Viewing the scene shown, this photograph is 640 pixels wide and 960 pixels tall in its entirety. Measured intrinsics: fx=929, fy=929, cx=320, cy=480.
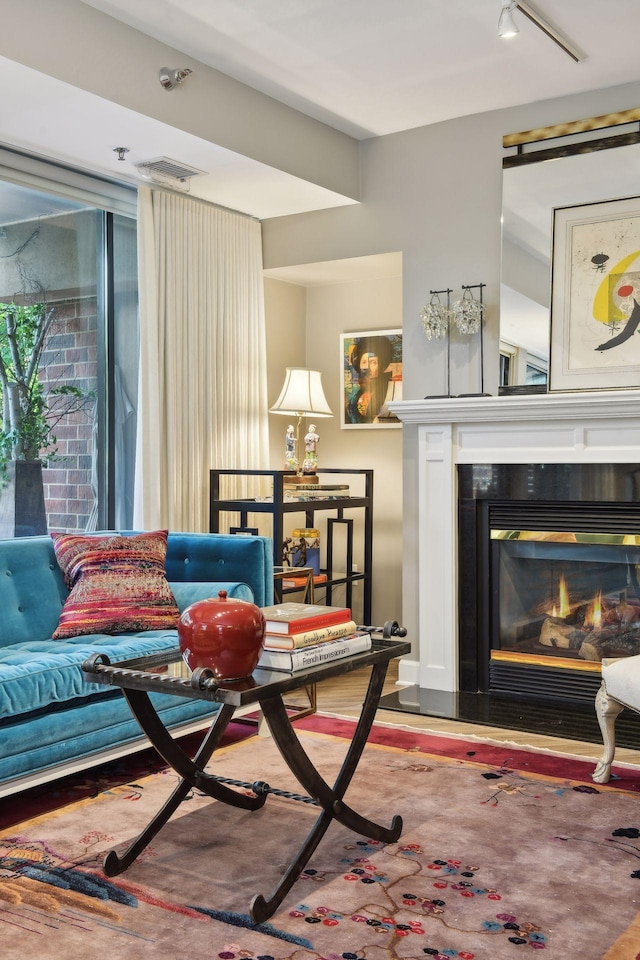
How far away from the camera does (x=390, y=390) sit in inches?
212

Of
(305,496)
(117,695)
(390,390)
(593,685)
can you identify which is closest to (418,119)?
(390,390)

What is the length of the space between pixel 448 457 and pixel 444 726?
1.27 meters

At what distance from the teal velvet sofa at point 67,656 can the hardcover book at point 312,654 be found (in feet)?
1.85

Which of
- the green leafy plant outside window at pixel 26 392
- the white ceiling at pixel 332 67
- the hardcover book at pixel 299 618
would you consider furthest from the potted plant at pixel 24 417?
the hardcover book at pixel 299 618

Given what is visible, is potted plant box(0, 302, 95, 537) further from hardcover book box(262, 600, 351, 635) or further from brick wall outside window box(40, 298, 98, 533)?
hardcover book box(262, 600, 351, 635)

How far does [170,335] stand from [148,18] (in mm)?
1462

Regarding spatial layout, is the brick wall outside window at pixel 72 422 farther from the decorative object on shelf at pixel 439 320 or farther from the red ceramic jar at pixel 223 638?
the red ceramic jar at pixel 223 638

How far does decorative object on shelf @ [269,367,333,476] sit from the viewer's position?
16.5ft

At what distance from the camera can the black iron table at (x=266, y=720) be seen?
2.12 metres

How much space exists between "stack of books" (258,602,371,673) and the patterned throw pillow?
3.24 feet

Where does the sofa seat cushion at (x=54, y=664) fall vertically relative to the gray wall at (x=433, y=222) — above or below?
below

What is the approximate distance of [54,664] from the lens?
2807 millimetres

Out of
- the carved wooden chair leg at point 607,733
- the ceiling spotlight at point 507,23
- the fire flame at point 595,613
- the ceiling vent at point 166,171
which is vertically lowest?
the carved wooden chair leg at point 607,733

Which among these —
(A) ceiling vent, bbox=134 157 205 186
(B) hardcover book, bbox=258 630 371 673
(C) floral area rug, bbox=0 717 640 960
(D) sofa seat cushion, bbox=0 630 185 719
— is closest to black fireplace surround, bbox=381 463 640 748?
(C) floral area rug, bbox=0 717 640 960
